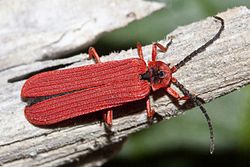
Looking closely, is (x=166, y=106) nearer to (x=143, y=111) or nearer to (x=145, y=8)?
(x=143, y=111)

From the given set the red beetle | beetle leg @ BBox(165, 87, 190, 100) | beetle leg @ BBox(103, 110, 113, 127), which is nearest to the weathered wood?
the red beetle

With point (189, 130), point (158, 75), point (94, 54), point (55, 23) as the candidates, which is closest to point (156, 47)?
point (158, 75)

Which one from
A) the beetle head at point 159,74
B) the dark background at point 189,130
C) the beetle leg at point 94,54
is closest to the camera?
the beetle head at point 159,74

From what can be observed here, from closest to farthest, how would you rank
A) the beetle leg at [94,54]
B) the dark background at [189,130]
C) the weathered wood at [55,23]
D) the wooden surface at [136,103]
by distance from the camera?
the wooden surface at [136,103] < the beetle leg at [94,54] < the dark background at [189,130] < the weathered wood at [55,23]

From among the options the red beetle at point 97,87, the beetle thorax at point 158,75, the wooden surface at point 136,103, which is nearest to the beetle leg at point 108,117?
the red beetle at point 97,87

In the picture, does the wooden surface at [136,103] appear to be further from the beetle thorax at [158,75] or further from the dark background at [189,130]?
the dark background at [189,130]

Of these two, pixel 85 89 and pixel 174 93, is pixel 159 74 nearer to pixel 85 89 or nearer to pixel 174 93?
pixel 174 93
